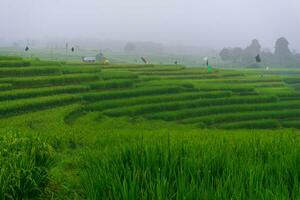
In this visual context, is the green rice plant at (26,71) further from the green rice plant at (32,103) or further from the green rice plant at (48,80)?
the green rice plant at (32,103)

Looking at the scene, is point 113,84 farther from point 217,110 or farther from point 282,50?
point 282,50

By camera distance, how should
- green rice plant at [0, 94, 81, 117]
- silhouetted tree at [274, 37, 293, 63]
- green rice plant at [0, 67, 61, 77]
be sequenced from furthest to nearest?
1. silhouetted tree at [274, 37, 293, 63]
2. green rice plant at [0, 67, 61, 77]
3. green rice plant at [0, 94, 81, 117]

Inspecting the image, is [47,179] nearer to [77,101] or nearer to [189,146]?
Result: [189,146]

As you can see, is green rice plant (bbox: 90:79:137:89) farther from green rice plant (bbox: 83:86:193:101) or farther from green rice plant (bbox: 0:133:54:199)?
green rice plant (bbox: 0:133:54:199)

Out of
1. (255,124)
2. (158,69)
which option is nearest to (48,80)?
(255,124)

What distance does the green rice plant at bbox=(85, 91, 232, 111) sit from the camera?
36.5 meters

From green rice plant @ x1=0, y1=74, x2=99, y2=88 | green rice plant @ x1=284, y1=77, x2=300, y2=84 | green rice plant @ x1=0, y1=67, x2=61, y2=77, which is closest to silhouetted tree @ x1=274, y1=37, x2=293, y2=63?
green rice plant @ x1=284, y1=77, x2=300, y2=84

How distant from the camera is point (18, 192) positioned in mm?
5852

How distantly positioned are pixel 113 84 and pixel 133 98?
13.4 feet

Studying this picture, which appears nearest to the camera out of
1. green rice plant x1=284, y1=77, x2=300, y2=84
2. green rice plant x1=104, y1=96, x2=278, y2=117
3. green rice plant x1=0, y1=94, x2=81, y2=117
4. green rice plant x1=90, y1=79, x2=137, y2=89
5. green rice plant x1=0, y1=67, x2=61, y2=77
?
green rice plant x1=0, y1=94, x2=81, y2=117

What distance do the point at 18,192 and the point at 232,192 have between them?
304 centimetres

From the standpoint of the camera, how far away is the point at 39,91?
1352 inches

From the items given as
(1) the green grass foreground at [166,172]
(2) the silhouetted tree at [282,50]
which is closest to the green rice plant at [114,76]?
(1) the green grass foreground at [166,172]

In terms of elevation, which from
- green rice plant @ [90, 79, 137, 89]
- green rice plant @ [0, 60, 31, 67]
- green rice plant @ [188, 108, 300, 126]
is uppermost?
green rice plant @ [0, 60, 31, 67]
